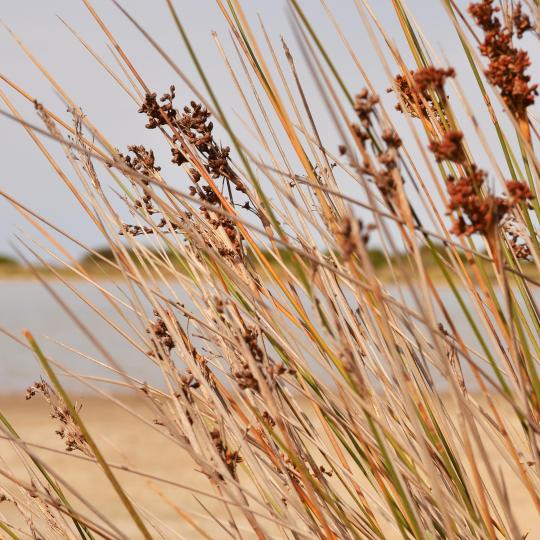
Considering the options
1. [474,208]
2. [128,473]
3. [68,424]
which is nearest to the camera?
[474,208]

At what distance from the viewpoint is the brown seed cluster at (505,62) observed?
777mm

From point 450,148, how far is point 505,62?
0.17 metres

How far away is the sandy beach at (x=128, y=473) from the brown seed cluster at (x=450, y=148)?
1.97 m

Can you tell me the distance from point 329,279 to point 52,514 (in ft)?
1.78

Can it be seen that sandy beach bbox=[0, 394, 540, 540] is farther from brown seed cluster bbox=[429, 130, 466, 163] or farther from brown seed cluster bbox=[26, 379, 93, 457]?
brown seed cluster bbox=[429, 130, 466, 163]

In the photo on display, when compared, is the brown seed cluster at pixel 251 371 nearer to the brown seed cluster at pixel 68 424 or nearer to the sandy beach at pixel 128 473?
the brown seed cluster at pixel 68 424

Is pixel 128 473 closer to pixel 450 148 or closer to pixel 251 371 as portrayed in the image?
pixel 251 371

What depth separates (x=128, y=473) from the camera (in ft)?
13.7

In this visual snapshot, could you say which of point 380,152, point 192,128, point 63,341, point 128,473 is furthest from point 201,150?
point 63,341

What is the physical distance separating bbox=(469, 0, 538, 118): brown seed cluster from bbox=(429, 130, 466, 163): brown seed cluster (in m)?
0.13

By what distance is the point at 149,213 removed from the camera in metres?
1.10

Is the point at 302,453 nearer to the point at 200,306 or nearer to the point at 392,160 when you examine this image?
the point at 200,306

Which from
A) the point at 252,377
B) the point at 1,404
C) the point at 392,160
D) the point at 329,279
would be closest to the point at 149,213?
the point at 329,279

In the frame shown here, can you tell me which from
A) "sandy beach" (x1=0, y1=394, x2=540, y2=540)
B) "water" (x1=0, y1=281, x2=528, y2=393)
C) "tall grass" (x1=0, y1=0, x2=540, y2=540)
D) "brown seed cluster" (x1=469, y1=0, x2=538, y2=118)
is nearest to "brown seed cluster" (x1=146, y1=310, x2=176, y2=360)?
"tall grass" (x1=0, y1=0, x2=540, y2=540)
